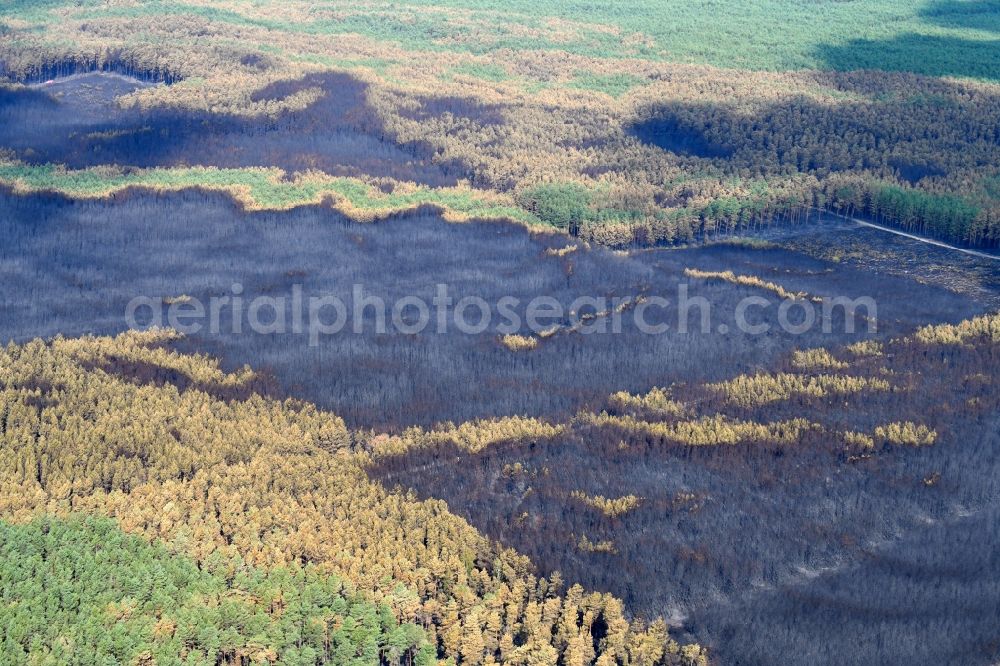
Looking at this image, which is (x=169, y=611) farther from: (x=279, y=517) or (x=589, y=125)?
(x=589, y=125)

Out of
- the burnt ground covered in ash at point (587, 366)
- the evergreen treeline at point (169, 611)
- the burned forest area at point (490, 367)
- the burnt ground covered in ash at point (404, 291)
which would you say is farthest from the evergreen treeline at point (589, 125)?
the evergreen treeline at point (169, 611)

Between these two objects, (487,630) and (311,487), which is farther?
(311,487)

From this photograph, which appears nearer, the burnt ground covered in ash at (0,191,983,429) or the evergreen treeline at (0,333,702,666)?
the evergreen treeline at (0,333,702,666)

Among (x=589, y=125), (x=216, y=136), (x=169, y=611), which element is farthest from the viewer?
(x=589, y=125)

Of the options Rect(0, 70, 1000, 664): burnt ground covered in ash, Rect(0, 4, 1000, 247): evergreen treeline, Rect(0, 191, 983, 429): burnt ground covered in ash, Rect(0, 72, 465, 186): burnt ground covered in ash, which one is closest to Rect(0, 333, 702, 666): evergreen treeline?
Rect(0, 70, 1000, 664): burnt ground covered in ash

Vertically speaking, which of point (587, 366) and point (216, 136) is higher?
point (216, 136)

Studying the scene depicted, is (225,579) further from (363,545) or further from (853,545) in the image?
(853,545)

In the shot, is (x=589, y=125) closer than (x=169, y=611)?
No

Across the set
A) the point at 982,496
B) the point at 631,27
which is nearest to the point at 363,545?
the point at 982,496

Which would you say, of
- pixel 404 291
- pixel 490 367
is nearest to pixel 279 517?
pixel 490 367

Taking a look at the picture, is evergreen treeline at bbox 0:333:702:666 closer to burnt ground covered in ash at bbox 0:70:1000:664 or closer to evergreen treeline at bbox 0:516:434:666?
evergreen treeline at bbox 0:516:434:666

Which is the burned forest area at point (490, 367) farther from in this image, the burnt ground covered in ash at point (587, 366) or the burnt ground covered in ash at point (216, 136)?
the burnt ground covered in ash at point (216, 136)
